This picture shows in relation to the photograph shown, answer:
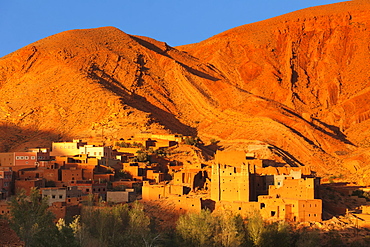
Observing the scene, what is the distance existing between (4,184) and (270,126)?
135ft

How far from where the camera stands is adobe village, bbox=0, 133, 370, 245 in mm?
48844

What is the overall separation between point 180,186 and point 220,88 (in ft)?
181

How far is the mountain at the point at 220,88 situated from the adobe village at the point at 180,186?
14052 mm

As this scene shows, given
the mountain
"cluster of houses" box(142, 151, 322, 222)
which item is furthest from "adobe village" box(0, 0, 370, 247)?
the mountain

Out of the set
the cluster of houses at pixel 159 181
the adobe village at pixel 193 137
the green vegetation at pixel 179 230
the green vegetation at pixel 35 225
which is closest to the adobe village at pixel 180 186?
the cluster of houses at pixel 159 181

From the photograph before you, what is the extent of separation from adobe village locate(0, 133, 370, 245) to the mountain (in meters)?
14.1

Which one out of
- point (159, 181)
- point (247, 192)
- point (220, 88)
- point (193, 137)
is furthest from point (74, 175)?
point (220, 88)

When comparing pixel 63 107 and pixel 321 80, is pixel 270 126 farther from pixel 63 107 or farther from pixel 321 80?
pixel 321 80

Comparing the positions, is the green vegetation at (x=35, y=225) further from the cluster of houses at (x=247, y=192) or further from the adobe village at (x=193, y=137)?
the cluster of houses at (x=247, y=192)

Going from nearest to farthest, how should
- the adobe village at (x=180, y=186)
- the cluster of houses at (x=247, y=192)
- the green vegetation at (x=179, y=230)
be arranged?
the green vegetation at (x=179, y=230), the cluster of houses at (x=247, y=192), the adobe village at (x=180, y=186)

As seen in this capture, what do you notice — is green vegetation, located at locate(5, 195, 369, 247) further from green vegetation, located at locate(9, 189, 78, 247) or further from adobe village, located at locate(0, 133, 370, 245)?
adobe village, located at locate(0, 133, 370, 245)

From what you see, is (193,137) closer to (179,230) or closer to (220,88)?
(220,88)

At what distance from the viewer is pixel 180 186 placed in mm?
53719

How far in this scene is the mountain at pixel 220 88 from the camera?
87312mm
